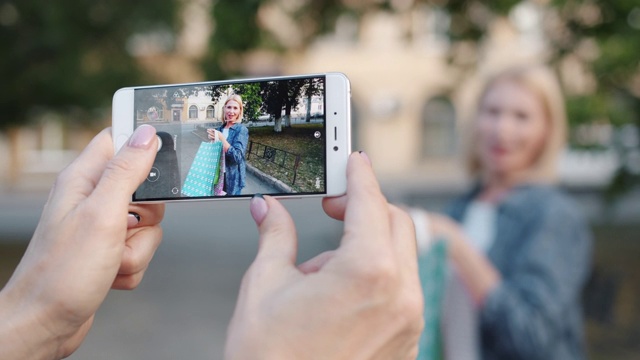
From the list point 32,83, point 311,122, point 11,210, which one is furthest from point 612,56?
point 11,210

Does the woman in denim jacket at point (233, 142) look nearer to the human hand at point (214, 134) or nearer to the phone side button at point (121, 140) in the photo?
the human hand at point (214, 134)

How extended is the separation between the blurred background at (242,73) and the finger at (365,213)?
2.53 metres

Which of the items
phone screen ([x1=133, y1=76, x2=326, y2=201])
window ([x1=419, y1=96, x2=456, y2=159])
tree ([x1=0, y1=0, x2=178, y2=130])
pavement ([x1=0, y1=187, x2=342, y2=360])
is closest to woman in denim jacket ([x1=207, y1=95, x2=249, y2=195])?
phone screen ([x1=133, y1=76, x2=326, y2=201])

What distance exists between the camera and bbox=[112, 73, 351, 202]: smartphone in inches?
43.3

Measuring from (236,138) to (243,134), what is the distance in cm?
1

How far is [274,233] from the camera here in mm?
886

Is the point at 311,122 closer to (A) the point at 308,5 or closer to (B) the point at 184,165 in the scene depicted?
(B) the point at 184,165

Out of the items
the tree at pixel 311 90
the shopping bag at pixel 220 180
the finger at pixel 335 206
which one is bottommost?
the finger at pixel 335 206

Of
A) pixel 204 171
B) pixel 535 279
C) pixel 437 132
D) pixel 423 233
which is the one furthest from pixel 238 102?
pixel 437 132

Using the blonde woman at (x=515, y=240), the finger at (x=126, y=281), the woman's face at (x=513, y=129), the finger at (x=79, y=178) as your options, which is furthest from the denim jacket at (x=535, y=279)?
the finger at (x=79, y=178)

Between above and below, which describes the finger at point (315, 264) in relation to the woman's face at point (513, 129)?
below

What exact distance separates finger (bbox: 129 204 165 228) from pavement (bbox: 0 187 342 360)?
37 centimetres

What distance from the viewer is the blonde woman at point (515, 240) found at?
90.0 inches

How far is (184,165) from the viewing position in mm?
1140
